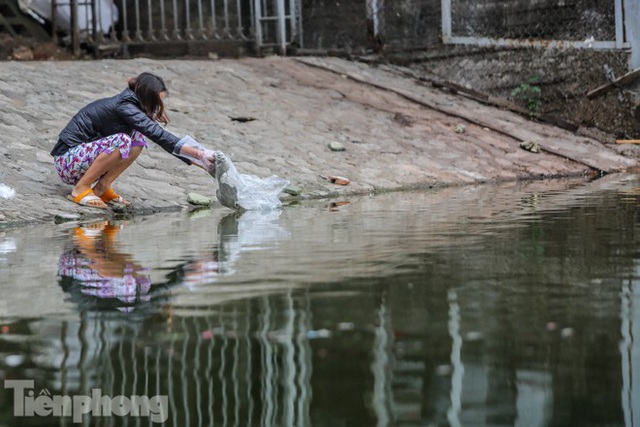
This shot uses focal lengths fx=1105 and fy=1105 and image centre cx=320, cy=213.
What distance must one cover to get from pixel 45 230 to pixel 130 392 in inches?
179

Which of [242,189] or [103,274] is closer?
[103,274]

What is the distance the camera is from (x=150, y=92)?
7930mm

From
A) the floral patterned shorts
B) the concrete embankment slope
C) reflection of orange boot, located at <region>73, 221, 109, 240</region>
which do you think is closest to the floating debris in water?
the concrete embankment slope

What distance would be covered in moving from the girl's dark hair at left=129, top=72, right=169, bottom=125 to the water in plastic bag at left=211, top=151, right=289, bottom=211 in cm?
56

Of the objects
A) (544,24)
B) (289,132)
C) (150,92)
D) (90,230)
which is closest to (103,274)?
(90,230)

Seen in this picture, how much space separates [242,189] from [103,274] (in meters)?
3.22

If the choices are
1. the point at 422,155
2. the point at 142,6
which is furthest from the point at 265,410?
the point at 142,6

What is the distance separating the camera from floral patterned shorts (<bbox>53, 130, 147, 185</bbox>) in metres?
8.21

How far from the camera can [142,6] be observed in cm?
1652

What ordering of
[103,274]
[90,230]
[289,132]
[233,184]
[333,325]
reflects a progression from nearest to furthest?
[333,325] → [103,274] → [90,230] → [233,184] → [289,132]

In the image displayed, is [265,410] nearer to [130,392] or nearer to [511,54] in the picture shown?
[130,392]
